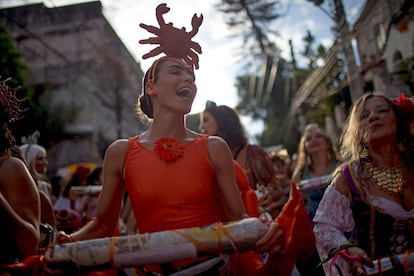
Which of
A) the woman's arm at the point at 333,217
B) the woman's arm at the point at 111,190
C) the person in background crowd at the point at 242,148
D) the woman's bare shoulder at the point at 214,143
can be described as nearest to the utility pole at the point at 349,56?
the person in background crowd at the point at 242,148

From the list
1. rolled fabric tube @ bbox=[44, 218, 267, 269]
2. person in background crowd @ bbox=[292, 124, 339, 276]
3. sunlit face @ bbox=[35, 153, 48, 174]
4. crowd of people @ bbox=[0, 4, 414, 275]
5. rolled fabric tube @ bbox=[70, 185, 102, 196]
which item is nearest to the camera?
rolled fabric tube @ bbox=[44, 218, 267, 269]

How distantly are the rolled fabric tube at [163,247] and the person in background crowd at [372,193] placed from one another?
765mm

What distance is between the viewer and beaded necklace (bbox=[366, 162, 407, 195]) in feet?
7.64

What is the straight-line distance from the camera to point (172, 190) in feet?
6.34

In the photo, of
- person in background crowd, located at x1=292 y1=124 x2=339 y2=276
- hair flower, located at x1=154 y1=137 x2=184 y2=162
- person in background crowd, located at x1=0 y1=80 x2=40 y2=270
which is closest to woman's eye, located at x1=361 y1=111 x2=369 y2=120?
hair flower, located at x1=154 y1=137 x2=184 y2=162

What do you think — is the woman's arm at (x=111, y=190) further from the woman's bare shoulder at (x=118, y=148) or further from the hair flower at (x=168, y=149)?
the hair flower at (x=168, y=149)

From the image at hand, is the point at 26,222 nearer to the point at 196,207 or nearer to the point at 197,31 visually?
the point at 196,207

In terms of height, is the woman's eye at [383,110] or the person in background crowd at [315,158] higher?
the woman's eye at [383,110]

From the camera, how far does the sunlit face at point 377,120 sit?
8.18 feet

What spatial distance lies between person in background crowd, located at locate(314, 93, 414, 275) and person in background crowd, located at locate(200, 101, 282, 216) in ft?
4.45

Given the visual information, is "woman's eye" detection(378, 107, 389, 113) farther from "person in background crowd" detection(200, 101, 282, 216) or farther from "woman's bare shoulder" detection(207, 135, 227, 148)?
"person in background crowd" detection(200, 101, 282, 216)

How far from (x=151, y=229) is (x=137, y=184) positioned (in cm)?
22

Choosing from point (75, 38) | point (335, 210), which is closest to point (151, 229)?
point (335, 210)

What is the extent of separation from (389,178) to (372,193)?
0.15 meters
